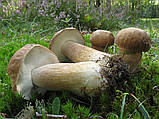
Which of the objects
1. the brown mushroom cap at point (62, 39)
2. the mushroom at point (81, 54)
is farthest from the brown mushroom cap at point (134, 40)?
the brown mushroom cap at point (62, 39)

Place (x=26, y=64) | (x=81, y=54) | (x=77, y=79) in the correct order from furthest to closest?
(x=81, y=54), (x=26, y=64), (x=77, y=79)

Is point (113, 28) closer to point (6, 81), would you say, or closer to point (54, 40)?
point (54, 40)

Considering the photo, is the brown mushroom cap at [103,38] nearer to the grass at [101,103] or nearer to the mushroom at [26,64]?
the grass at [101,103]

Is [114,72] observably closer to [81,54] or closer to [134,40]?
[134,40]

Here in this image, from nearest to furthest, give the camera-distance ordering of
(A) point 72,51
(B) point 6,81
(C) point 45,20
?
(B) point 6,81
(A) point 72,51
(C) point 45,20

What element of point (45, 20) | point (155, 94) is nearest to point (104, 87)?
point (155, 94)

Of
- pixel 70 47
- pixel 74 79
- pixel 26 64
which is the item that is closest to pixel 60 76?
pixel 74 79
